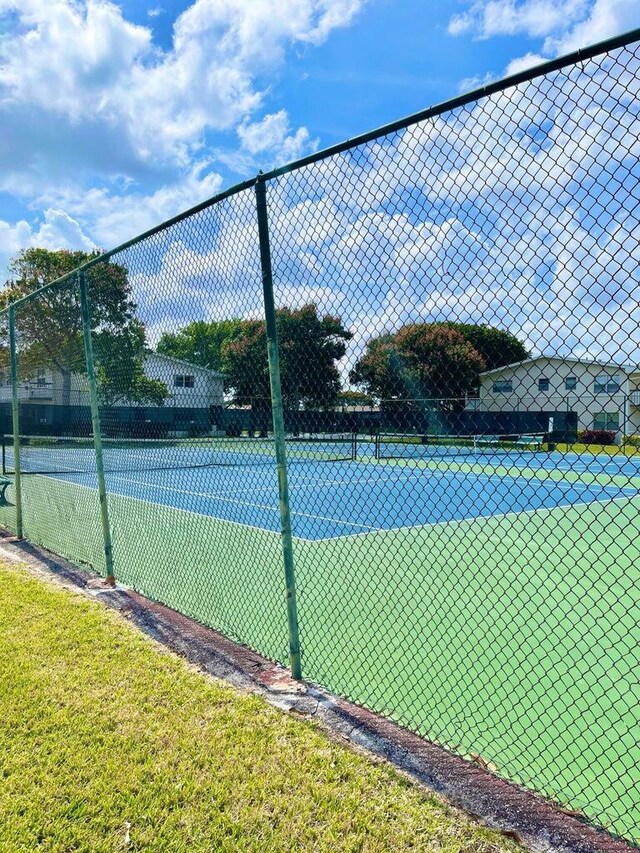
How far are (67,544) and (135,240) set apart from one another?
360 cm

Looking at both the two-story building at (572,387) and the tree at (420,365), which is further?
the tree at (420,365)

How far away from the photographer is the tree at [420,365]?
9.43ft

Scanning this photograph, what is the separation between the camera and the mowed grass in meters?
2.01

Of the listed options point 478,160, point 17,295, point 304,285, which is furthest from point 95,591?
point 17,295

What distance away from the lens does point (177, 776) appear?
7.66 feet

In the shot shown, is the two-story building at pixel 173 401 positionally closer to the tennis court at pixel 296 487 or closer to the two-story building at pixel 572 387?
the tennis court at pixel 296 487

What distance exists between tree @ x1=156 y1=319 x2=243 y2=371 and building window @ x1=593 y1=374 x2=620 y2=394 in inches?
91.0

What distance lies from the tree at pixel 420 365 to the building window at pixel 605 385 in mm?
652

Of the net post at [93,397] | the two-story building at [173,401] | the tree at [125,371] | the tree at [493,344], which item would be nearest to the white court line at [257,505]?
the two-story building at [173,401]

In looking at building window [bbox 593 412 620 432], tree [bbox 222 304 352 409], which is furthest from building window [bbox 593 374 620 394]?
tree [bbox 222 304 352 409]

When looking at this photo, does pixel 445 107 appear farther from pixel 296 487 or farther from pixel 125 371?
pixel 296 487

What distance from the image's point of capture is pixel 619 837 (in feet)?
6.76

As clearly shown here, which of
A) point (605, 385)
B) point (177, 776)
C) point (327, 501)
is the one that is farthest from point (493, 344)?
point (327, 501)

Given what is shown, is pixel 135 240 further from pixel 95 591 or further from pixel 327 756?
pixel 327 756
